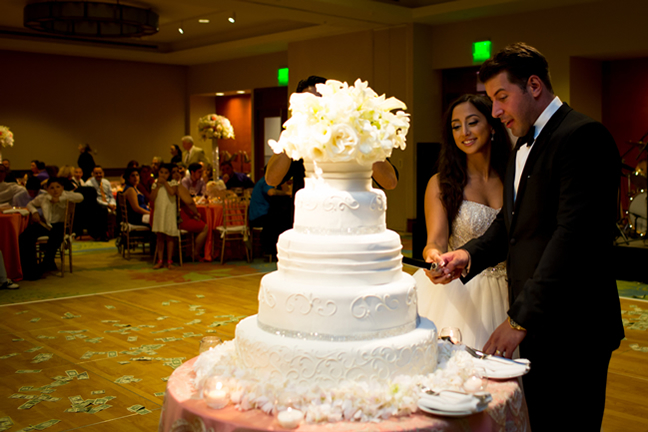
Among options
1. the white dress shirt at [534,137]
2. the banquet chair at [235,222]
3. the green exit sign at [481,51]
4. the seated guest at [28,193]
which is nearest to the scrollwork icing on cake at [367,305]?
the white dress shirt at [534,137]

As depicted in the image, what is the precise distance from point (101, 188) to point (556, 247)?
441 inches

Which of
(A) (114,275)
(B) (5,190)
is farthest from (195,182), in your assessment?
(B) (5,190)

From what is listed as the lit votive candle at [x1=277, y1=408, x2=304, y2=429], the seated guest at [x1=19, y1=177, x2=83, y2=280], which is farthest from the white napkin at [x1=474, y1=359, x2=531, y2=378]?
the seated guest at [x1=19, y1=177, x2=83, y2=280]

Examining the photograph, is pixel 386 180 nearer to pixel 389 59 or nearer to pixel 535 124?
pixel 535 124

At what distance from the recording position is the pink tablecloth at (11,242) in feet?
24.4

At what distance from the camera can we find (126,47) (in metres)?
15.1

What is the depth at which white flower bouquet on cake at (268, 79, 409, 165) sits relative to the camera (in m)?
1.78

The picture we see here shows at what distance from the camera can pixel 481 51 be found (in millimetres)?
10594

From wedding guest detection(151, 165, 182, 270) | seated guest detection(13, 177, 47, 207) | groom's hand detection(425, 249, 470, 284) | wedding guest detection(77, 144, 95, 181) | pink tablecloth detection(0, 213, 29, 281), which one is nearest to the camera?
groom's hand detection(425, 249, 470, 284)

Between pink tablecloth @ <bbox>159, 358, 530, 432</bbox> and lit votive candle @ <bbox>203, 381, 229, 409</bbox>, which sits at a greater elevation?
lit votive candle @ <bbox>203, 381, 229, 409</bbox>

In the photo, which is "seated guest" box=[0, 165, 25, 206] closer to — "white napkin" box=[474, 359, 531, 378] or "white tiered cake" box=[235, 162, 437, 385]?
"white tiered cake" box=[235, 162, 437, 385]

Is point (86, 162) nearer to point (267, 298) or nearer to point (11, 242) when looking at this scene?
point (11, 242)

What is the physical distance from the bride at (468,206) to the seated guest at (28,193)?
6.84 m

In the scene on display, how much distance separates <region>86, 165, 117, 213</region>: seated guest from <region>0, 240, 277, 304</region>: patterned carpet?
77.7 inches
